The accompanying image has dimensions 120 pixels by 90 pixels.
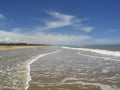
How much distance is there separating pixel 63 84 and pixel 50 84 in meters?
0.62

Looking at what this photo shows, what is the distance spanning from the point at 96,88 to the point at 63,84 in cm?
165

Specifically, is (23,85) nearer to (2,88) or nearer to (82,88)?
(2,88)

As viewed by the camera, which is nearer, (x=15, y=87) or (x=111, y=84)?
(x=15, y=87)

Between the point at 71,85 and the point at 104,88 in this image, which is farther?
the point at 71,85

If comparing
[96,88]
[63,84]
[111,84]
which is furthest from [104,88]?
[63,84]

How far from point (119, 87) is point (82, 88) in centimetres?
166

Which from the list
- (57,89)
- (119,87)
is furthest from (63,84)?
(119,87)

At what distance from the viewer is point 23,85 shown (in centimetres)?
937

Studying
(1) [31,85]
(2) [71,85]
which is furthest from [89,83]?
(1) [31,85]

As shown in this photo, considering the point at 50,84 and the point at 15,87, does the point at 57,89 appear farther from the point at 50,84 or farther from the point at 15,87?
the point at 15,87

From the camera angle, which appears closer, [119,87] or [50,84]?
[119,87]

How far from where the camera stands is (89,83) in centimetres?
995

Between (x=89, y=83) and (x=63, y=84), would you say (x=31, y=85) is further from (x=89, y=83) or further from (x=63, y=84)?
(x=89, y=83)

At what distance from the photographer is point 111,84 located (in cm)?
973
